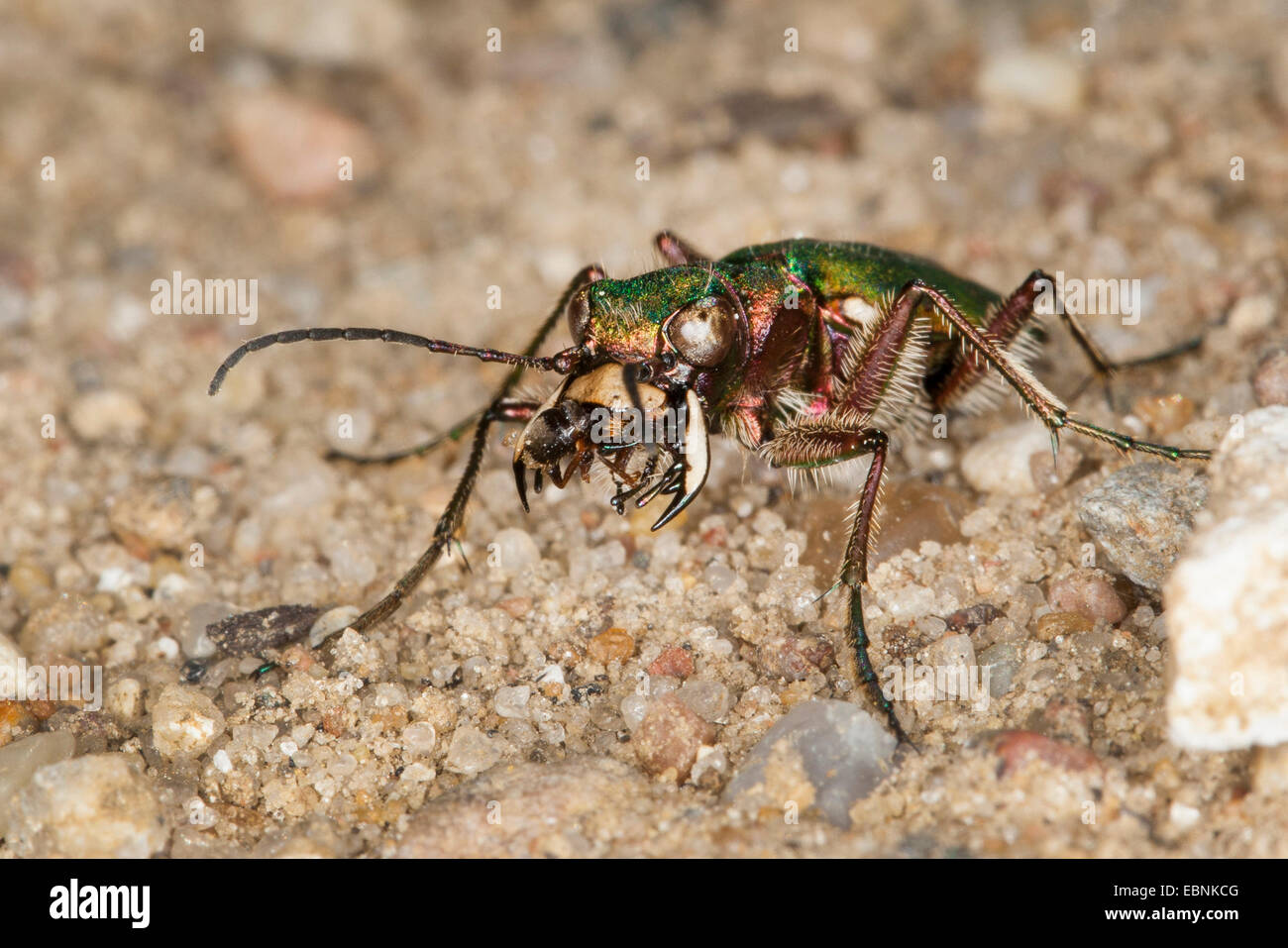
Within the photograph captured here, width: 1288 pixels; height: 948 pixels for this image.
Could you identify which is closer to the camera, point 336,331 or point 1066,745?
point 1066,745

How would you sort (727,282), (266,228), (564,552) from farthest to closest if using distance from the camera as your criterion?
1. (266,228)
2. (564,552)
3. (727,282)

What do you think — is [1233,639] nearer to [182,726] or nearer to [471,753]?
[471,753]

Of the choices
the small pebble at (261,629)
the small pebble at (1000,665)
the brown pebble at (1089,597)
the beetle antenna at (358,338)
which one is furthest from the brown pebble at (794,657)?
the small pebble at (261,629)

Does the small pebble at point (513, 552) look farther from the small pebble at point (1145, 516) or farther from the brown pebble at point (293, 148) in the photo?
the brown pebble at point (293, 148)
